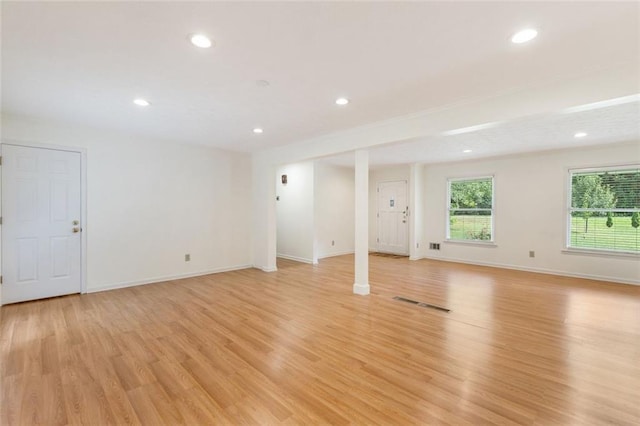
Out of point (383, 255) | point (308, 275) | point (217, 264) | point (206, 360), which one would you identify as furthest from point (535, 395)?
point (383, 255)

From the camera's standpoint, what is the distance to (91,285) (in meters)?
4.30

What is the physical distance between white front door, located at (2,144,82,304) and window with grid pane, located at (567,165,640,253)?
8.53 metres

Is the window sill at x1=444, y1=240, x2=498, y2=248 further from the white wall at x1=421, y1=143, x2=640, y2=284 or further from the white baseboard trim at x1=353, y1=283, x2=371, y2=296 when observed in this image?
the white baseboard trim at x1=353, y1=283, x2=371, y2=296

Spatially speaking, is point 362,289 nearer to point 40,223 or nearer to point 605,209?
point 40,223

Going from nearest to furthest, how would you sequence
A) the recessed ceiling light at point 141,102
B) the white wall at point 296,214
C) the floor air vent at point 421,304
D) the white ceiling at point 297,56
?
the white ceiling at point 297,56, the recessed ceiling light at point 141,102, the floor air vent at point 421,304, the white wall at point 296,214

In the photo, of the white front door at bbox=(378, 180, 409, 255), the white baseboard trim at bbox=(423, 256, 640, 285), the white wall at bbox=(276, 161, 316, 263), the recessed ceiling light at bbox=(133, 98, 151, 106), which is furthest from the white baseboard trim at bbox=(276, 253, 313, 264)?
the recessed ceiling light at bbox=(133, 98, 151, 106)

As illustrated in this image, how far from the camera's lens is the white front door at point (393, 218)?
7699 millimetres

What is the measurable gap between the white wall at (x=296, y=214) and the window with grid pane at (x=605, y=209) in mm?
5221

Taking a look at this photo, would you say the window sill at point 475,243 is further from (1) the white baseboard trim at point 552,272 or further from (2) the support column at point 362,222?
(2) the support column at point 362,222

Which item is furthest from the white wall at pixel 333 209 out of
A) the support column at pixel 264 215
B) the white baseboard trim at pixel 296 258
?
the support column at pixel 264 215

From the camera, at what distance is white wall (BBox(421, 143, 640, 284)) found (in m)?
5.06

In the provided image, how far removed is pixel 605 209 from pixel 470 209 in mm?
2247

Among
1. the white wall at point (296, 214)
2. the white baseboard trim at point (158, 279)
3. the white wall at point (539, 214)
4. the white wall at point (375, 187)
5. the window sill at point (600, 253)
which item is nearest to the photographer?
the white baseboard trim at point (158, 279)

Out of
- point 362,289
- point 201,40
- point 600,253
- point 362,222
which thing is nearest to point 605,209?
point 600,253
